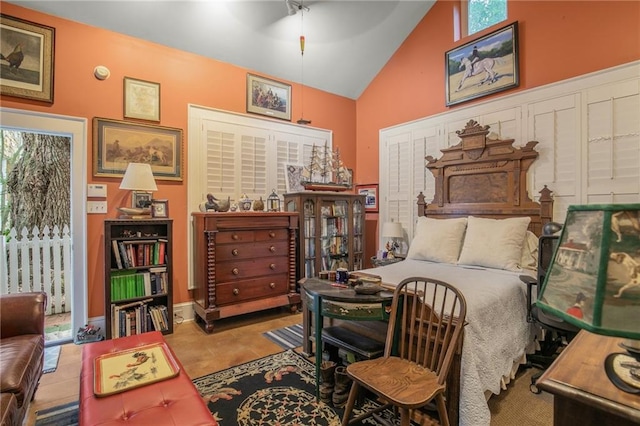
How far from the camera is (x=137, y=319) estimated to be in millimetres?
3098

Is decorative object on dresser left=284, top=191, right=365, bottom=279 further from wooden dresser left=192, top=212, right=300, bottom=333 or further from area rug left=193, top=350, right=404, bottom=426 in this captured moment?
area rug left=193, top=350, right=404, bottom=426

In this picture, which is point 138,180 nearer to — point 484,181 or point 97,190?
point 97,190

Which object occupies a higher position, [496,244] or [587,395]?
[496,244]

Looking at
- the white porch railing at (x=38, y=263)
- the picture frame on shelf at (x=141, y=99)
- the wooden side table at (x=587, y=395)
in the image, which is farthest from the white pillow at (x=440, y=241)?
the white porch railing at (x=38, y=263)

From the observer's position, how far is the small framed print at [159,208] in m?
3.35

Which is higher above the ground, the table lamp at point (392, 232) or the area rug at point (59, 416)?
the table lamp at point (392, 232)

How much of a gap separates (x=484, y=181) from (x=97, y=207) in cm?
407

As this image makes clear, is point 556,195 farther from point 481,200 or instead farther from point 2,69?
point 2,69

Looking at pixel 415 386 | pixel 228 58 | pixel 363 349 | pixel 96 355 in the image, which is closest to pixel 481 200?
pixel 363 349

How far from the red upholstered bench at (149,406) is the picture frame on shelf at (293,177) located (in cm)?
305

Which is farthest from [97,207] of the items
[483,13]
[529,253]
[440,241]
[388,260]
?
[483,13]

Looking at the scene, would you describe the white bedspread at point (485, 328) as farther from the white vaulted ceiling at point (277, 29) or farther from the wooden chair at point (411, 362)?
the white vaulted ceiling at point (277, 29)

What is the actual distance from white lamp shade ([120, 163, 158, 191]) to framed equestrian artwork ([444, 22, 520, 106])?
3.52m

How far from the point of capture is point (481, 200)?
355 centimetres
